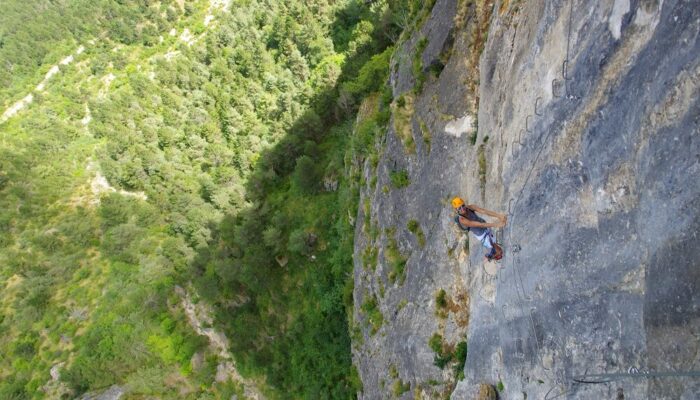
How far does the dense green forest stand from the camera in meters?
37.1

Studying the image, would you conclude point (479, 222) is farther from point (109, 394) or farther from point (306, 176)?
point (109, 394)

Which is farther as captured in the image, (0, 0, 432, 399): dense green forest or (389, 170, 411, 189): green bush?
(0, 0, 432, 399): dense green forest

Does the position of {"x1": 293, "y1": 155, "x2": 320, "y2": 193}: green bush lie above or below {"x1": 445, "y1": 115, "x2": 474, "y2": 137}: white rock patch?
below

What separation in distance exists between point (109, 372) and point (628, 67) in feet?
192

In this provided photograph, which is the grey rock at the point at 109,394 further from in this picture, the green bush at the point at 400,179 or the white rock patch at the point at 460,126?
the white rock patch at the point at 460,126

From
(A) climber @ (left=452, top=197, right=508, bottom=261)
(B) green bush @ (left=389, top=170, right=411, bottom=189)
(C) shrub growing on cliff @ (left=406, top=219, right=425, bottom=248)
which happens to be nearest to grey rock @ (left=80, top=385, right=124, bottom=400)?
(B) green bush @ (left=389, top=170, right=411, bottom=189)

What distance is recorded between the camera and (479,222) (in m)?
12.5

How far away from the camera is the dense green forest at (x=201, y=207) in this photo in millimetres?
37094

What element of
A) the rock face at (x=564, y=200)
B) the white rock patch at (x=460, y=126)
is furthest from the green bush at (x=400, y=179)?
the white rock patch at (x=460, y=126)

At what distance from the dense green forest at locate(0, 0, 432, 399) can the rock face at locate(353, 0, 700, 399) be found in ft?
28.1

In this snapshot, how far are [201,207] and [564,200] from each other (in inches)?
2085

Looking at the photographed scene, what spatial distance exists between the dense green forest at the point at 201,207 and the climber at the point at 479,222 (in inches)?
525

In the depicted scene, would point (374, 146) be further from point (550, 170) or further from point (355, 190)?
point (550, 170)

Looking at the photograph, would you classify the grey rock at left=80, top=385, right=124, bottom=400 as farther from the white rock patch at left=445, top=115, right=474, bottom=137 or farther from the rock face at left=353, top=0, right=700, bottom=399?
the white rock patch at left=445, top=115, right=474, bottom=137
